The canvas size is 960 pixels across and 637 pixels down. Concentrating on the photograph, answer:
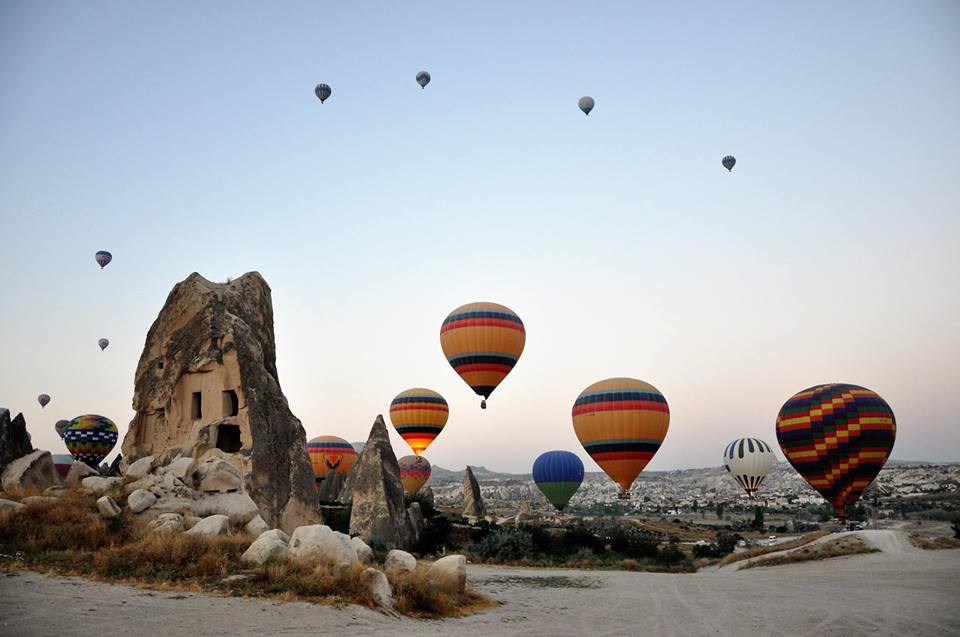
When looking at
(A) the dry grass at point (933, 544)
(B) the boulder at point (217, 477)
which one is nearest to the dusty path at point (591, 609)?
(A) the dry grass at point (933, 544)

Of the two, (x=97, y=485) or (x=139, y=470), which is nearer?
(x=97, y=485)

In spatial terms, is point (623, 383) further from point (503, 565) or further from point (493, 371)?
point (503, 565)

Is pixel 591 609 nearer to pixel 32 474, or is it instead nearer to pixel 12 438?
pixel 32 474

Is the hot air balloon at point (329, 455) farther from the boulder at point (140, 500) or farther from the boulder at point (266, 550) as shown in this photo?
the boulder at point (266, 550)

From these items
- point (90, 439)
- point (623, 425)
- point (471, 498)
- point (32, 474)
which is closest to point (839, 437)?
point (623, 425)

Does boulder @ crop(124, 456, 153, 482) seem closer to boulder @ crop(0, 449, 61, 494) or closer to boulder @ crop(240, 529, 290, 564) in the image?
boulder @ crop(0, 449, 61, 494)

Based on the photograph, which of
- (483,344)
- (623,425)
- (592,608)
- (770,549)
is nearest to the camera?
(592,608)

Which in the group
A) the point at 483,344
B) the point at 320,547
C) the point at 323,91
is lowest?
the point at 320,547
